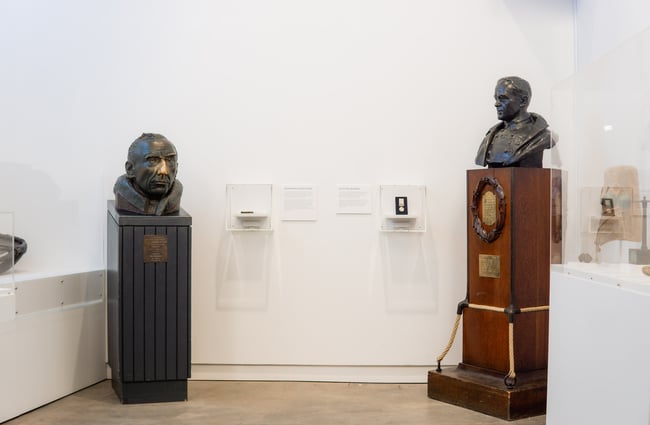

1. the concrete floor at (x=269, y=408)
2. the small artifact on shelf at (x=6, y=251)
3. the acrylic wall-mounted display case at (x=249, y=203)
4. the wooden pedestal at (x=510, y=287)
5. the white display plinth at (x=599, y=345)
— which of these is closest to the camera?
the white display plinth at (x=599, y=345)

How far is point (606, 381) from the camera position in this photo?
2873mm

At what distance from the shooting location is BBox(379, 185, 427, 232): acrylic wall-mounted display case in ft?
17.8

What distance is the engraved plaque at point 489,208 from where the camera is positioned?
468 cm

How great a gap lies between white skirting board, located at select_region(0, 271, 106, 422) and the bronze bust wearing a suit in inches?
123

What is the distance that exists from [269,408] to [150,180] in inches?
67.6

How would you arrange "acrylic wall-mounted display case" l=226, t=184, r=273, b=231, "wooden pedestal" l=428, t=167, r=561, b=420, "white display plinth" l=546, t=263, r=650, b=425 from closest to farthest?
"white display plinth" l=546, t=263, r=650, b=425 < "wooden pedestal" l=428, t=167, r=561, b=420 < "acrylic wall-mounted display case" l=226, t=184, r=273, b=231

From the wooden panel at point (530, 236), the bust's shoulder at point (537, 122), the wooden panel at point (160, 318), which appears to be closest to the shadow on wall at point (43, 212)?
the wooden panel at point (160, 318)

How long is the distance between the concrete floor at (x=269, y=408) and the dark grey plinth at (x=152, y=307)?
0.17m

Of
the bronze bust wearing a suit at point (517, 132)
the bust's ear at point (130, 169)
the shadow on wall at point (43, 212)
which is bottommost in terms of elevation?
the shadow on wall at point (43, 212)

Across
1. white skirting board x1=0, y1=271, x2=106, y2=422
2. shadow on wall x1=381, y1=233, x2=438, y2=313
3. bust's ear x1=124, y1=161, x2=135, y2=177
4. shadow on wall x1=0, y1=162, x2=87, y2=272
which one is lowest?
white skirting board x1=0, y1=271, x2=106, y2=422

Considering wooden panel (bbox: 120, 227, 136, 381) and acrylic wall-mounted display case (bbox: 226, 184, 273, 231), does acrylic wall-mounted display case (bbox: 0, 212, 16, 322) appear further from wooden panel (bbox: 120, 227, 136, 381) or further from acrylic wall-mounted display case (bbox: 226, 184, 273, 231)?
acrylic wall-mounted display case (bbox: 226, 184, 273, 231)

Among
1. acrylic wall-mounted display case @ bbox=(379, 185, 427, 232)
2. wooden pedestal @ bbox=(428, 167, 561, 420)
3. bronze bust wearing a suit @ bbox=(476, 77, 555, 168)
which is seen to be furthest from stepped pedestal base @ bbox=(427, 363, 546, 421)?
bronze bust wearing a suit @ bbox=(476, 77, 555, 168)

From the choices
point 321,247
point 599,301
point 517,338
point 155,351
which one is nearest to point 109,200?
point 155,351

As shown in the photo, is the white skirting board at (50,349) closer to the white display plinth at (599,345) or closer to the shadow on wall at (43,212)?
the shadow on wall at (43,212)
